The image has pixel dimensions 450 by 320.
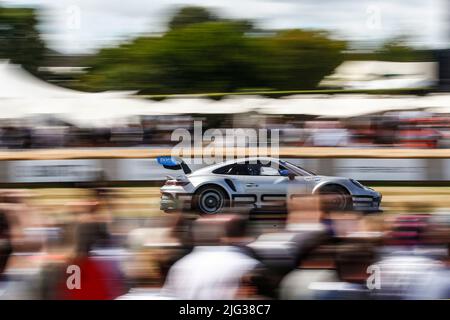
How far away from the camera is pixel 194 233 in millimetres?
4270

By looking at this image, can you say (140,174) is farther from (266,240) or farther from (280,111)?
(266,240)

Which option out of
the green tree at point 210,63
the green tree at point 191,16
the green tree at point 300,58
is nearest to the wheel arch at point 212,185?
the green tree at point 210,63

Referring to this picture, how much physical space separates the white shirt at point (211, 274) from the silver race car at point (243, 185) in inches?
242

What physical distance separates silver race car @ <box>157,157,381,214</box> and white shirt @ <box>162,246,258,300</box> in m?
6.14

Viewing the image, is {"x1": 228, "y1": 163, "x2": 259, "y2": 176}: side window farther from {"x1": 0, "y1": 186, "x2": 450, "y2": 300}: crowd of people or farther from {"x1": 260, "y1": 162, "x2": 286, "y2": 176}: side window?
{"x1": 0, "y1": 186, "x2": 450, "y2": 300}: crowd of people

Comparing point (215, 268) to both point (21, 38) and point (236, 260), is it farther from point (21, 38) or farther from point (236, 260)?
point (21, 38)

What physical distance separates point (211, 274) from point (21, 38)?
4251 centimetres

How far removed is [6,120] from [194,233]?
627 inches

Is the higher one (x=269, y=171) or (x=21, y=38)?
(x=21, y=38)

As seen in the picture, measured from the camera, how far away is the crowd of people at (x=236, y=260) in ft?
13.3

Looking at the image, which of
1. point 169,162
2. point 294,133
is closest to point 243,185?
point 169,162

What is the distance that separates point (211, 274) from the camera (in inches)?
155

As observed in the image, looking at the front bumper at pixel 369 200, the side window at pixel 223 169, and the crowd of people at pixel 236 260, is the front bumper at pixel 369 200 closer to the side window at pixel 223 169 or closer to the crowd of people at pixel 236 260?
the side window at pixel 223 169

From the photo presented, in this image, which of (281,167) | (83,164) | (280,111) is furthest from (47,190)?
(280,111)
